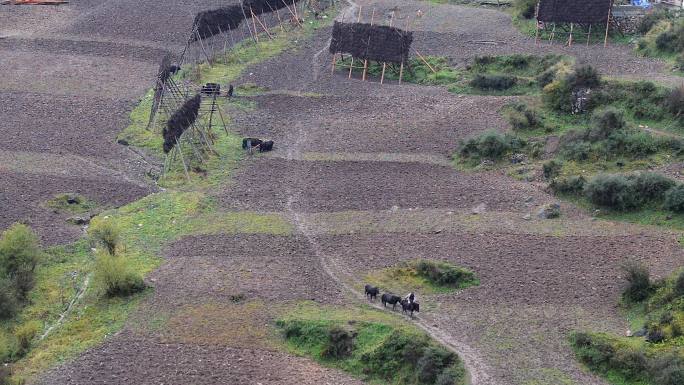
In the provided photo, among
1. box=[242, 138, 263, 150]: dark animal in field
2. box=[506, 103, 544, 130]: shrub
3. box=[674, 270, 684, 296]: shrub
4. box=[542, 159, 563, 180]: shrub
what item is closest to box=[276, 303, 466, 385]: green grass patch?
box=[674, 270, 684, 296]: shrub

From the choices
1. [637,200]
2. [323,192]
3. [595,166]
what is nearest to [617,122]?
[595,166]

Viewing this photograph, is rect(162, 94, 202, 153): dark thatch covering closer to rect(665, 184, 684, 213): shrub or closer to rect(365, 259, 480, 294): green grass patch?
rect(365, 259, 480, 294): green grass patch

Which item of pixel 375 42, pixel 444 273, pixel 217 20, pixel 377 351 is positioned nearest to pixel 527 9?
pixel 375 42

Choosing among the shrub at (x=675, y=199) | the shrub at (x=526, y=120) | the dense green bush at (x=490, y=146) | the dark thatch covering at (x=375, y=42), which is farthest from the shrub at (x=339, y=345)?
the dark thatch covering at (x=375, y=42)

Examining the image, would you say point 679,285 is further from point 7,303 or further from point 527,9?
point 527,9

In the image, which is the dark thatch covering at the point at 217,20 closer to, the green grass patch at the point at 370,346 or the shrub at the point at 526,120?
the shrub at the point at 526,120
